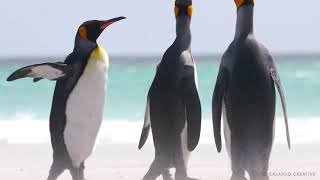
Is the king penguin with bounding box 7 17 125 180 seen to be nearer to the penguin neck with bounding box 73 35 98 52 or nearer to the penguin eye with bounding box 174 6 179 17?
the penguin neck with bounding box 73 35 98 52

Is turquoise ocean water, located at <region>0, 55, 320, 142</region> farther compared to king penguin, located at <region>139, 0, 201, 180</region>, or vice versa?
turquoise ocean water, located at <region>0, 55, 320, 142</region>

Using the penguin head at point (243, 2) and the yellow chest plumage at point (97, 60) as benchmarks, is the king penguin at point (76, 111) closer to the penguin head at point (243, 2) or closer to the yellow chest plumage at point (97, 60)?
the yellow chest plumage at point (97, 60)

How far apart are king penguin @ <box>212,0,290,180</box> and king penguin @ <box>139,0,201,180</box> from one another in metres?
0.34

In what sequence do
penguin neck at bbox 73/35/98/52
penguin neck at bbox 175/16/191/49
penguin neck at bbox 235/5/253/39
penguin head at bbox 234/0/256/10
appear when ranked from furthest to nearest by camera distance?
penguin neck at bbox 73/35/98/52 < penguin neck at bbox 175/16/191/49 < penguin head at bbox 234/0/256/10 < penguin neck at bbox 235/5/253/39

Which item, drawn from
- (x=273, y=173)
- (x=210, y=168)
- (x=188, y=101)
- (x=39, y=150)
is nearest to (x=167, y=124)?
(x=188, y=101)

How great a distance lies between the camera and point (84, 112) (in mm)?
9047

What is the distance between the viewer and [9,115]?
24.8 m

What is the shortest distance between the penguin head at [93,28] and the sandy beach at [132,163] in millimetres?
2081

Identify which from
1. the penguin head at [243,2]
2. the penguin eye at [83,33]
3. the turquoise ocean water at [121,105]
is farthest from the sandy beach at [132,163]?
the penguin head at [243,2]

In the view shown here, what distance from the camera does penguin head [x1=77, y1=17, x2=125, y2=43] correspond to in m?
9.21

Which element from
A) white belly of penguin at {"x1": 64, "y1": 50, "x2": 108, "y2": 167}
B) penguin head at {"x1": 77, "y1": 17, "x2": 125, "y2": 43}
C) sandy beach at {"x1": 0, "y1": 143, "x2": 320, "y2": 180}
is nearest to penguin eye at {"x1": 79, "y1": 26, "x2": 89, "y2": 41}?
penguin head at {"x1": 77, "y1": 17, "x2": 125, "y2": 43}

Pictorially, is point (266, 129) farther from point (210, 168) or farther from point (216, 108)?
point (210, 168)

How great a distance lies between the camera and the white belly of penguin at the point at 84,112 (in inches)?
355

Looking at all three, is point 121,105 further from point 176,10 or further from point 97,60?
point 176,10
